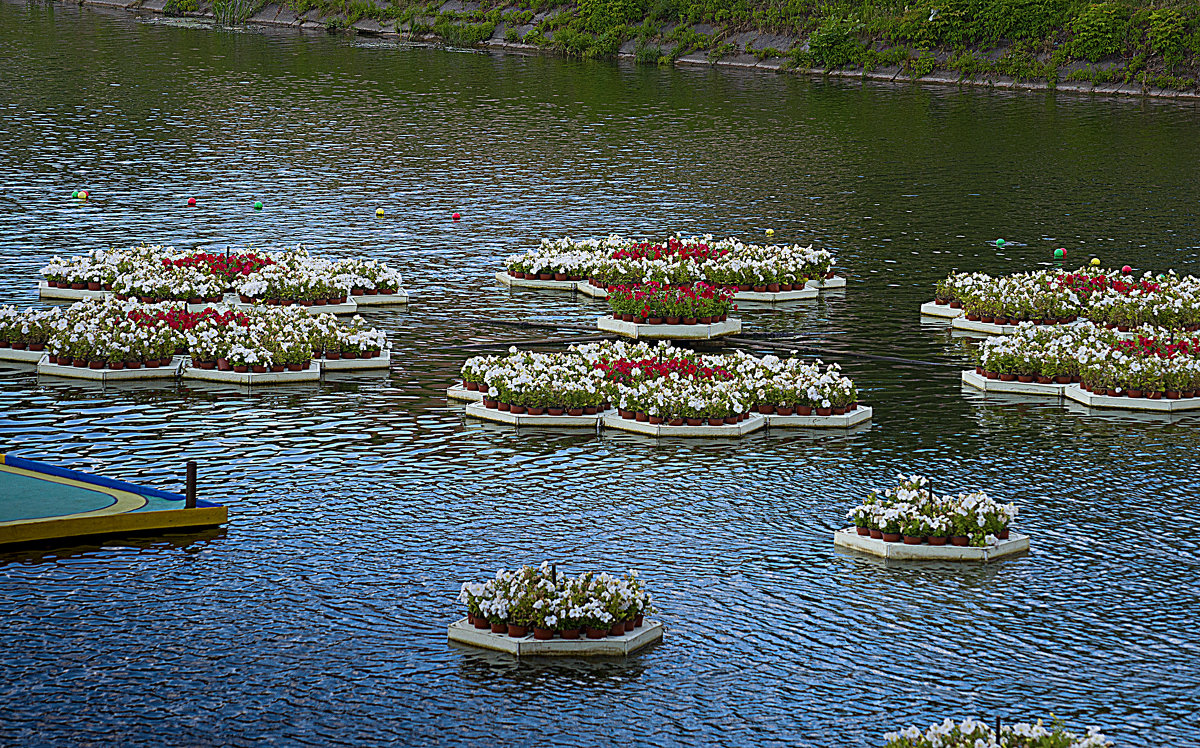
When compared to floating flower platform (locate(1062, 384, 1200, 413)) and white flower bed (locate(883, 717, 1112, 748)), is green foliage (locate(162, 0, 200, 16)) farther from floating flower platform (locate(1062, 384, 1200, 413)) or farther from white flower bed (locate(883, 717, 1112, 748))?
white flower bed (locate(883, 717, 1112, 748))

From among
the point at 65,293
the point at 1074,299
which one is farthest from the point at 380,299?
the point at 1074,299

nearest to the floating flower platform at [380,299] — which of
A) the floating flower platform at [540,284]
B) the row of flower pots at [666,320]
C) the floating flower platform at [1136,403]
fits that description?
the floating flower platform at [540,284]

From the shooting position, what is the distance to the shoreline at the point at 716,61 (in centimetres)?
7788

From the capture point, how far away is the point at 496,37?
9519 cm

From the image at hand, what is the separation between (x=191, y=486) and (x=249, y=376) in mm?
7362

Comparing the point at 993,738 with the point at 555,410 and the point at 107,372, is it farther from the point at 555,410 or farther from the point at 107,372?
the point at 107,372

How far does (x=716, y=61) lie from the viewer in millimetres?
88562

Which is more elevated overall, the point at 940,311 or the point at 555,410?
the point at 940,311

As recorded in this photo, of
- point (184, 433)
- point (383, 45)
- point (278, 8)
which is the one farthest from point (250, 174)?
point (278, 8)

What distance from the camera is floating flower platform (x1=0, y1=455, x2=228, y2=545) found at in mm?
18703

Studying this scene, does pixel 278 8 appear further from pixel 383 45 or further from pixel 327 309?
pixel 327 309

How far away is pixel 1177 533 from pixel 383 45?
77.2 meters

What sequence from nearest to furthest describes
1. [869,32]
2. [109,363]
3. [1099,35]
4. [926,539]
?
[926,539], [109,363], [1099,35], [869,32]

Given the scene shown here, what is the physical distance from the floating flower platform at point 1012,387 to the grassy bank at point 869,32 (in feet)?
182
